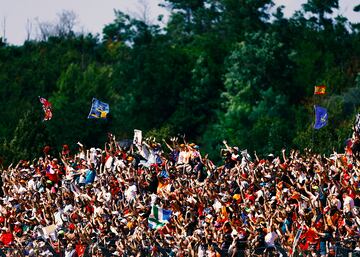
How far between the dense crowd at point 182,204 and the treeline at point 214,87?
21.7 metres

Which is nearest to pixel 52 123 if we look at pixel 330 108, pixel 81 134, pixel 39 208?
pixel 81 134

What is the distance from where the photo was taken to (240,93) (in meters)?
77.1

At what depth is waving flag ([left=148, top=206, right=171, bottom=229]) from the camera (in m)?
31.8

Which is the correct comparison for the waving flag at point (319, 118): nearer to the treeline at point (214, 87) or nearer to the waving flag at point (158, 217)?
the waving flag at point (158, 217)

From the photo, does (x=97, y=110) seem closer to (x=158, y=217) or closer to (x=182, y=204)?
(x=182, y=204)

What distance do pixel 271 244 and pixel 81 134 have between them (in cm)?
5281

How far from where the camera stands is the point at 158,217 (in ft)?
105

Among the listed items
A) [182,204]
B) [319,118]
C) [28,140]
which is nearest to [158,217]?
[182,204]

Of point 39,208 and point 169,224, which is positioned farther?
point 39,208

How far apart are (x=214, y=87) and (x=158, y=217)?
5051cm

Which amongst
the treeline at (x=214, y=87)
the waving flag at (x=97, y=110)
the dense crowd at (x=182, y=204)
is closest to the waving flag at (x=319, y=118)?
the dense crowd at (x=182, y=204)

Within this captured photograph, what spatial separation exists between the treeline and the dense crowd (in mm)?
21735

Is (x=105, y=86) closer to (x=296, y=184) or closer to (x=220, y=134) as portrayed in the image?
(x=220, y=134)

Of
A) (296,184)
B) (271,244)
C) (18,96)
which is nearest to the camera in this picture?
(271,244)
